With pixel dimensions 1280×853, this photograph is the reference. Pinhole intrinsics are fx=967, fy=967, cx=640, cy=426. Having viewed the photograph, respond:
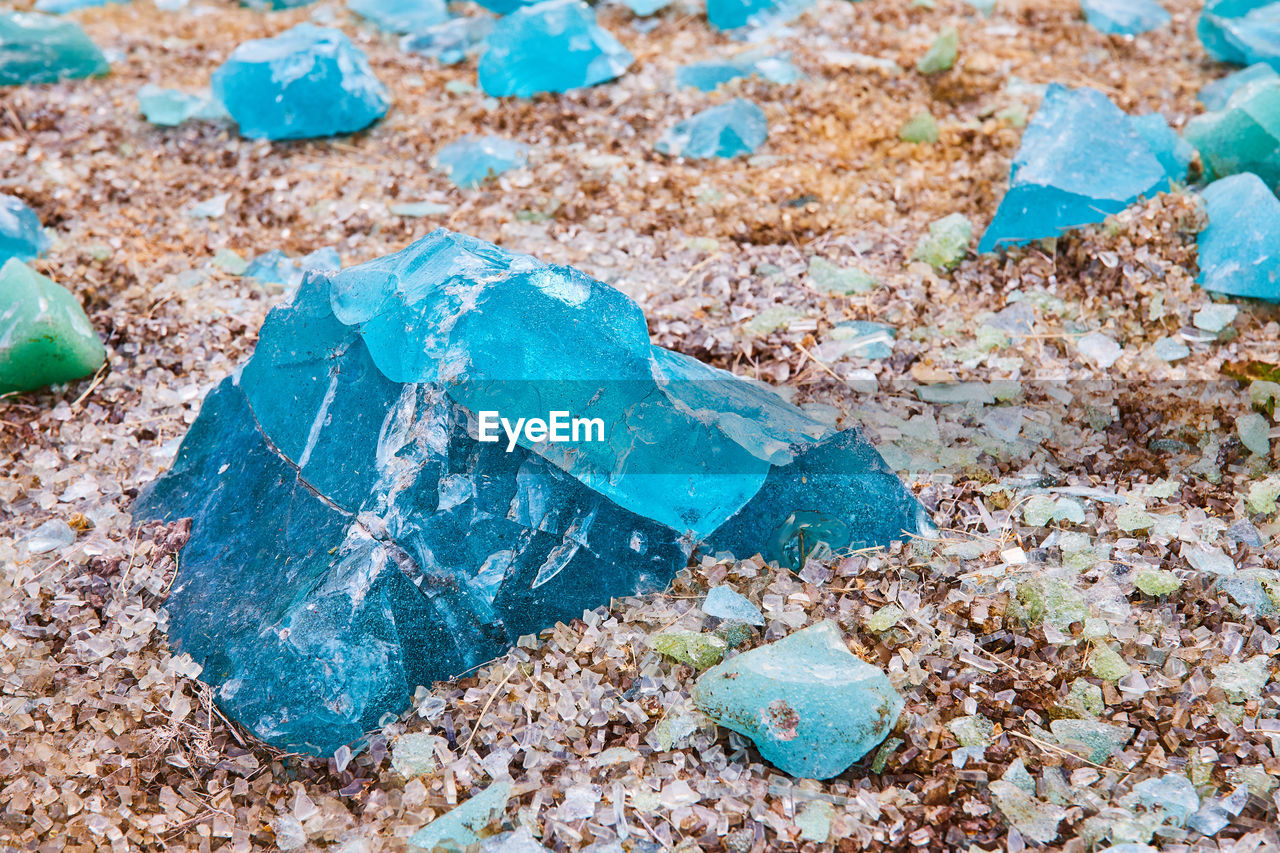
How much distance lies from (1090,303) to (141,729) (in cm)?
244

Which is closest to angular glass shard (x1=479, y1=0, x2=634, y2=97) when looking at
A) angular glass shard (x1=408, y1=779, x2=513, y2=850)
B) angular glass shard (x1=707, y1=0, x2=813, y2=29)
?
angular glass shard (x1=707, y1=0, x2=813, y2=29)

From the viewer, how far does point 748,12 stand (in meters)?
4.06

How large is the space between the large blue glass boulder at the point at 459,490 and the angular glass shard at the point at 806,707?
0.30 meters

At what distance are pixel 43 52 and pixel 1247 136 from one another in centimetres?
431

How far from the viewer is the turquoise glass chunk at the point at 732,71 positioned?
12.0 feet

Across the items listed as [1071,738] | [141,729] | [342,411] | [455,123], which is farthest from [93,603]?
[455,123]

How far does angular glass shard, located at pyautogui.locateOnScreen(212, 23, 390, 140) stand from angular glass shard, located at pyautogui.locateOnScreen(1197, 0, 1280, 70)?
3.16 metres

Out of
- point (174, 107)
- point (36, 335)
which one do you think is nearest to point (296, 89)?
point (174, 107)

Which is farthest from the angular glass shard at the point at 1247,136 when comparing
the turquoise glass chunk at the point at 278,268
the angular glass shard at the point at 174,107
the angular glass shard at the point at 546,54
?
the angular glass shard at the point at 174,107

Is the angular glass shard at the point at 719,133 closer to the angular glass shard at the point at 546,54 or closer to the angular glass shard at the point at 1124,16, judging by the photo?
the angular glass shard at the point at 546,54

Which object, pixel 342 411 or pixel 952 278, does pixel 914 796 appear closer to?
pixel 342 411

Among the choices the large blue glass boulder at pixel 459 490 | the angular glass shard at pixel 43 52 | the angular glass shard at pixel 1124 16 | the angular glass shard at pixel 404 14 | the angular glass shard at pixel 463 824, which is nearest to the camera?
the angular glass shard at pixel 463 824

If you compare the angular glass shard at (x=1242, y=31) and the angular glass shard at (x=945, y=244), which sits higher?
the angular glass shard at (x=1242, y=31)
